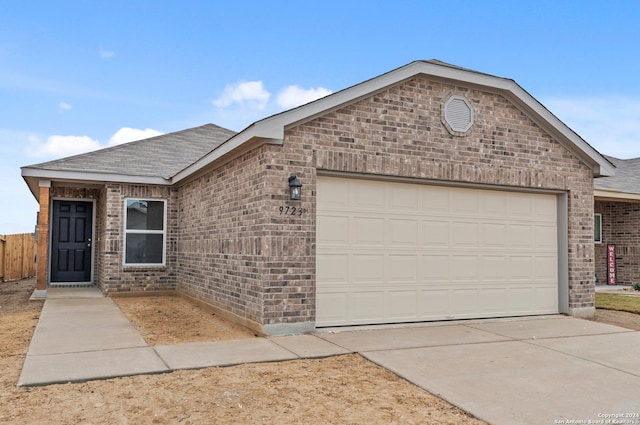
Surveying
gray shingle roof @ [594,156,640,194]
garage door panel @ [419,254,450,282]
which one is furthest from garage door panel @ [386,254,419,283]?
gray shingle roof @ [594,156,640,194]

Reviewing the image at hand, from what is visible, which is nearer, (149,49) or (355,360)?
(355,360)

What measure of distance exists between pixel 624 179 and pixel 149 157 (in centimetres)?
1563

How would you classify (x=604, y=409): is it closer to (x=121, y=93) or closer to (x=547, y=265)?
(x=547, y=265)

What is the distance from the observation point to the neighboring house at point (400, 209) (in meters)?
7.91

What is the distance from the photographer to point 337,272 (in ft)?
27.3

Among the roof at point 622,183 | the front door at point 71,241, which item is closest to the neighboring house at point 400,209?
the front door at point 71,241

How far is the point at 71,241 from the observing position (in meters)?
15.0

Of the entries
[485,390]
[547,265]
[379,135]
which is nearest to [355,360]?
[485,390]

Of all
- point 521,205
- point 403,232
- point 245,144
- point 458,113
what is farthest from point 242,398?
point 521,205

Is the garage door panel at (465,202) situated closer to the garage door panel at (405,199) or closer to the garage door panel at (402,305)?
the garage door panel at (405,199)

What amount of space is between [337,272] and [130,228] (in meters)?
6.79

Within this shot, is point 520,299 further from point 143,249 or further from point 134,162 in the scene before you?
point 134,162

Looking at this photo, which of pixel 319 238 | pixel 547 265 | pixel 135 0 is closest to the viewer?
pixel 319 238

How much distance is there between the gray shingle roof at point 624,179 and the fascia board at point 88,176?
1267cm
